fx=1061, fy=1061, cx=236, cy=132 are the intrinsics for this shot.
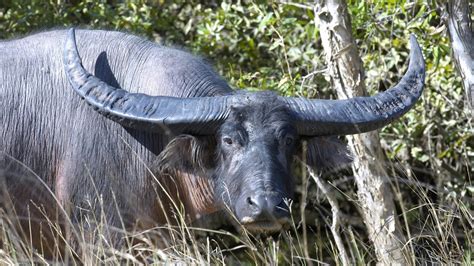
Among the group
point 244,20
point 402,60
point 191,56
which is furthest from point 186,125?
point 402,60

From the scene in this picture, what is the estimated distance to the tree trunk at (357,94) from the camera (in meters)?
7.14

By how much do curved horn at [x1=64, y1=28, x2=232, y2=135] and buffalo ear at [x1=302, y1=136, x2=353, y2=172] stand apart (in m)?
0.68

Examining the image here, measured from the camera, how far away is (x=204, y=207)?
264 inches

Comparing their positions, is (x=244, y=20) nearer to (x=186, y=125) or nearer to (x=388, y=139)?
(x=388, y=139)

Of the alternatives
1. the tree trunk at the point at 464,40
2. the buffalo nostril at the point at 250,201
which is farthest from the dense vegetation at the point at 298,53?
the buffalo nostril at the point at 250,201

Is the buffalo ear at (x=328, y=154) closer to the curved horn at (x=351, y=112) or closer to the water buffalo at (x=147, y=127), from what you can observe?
the water buffalo at (x=147, y=127)

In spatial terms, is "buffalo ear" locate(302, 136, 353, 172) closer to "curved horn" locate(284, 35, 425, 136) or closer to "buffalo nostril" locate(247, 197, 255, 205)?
"curved horn" locate(284, 35, 425, 136)

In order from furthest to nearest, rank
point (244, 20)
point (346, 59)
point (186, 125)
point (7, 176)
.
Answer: point (244, 20), point (346, 59), point (7, 176), point (186, 125)

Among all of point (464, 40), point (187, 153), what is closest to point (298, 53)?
point (464, 40)

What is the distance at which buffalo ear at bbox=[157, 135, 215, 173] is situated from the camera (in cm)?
633

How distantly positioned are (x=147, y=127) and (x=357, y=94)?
A: 1.67m

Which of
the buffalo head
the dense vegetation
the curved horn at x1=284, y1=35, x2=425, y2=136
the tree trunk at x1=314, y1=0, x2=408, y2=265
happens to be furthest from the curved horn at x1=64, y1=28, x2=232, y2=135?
the dense vegetation

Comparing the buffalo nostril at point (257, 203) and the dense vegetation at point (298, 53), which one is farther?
the dense vegetation at point (298, 53)

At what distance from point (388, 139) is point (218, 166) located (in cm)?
324
